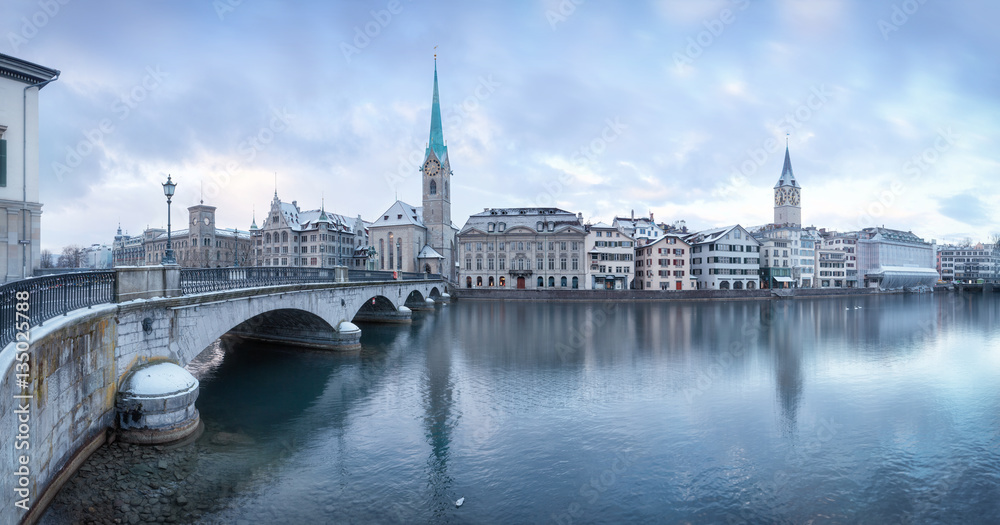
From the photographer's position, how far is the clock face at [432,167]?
101319 mm

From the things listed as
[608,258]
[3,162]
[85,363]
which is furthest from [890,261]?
[3,162]

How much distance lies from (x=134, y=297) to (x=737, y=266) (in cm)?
9279

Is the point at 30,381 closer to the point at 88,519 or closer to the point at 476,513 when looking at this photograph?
the point at 88,519

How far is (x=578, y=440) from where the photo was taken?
601 inches

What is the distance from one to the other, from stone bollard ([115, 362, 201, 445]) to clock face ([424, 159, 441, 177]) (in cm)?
8933

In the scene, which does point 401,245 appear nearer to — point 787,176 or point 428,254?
point 428,254

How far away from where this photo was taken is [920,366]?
2708 cm

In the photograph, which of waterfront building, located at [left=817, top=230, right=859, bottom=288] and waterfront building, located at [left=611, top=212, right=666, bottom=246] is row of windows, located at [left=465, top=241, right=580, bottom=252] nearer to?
waterfront building, located at [left=611, top=212, right=666, bottom=246]

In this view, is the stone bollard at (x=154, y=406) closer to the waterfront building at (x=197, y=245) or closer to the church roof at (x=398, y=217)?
the church roof at (x=398, y=217)

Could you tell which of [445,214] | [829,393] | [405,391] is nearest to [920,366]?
[829,393]

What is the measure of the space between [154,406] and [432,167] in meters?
91.3

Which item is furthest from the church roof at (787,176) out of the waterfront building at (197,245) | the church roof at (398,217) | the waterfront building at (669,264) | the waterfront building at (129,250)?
the waterfront building at (129,250)

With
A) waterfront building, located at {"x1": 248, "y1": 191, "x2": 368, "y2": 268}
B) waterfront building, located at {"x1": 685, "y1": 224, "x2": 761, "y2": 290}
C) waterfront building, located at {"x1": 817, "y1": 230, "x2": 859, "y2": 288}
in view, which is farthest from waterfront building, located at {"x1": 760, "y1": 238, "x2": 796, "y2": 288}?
waterfront building, located at {"x1": 248, "y1": 191, "x2": 368, "y2": 268}

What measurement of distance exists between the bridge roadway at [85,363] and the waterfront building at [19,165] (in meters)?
9.81
